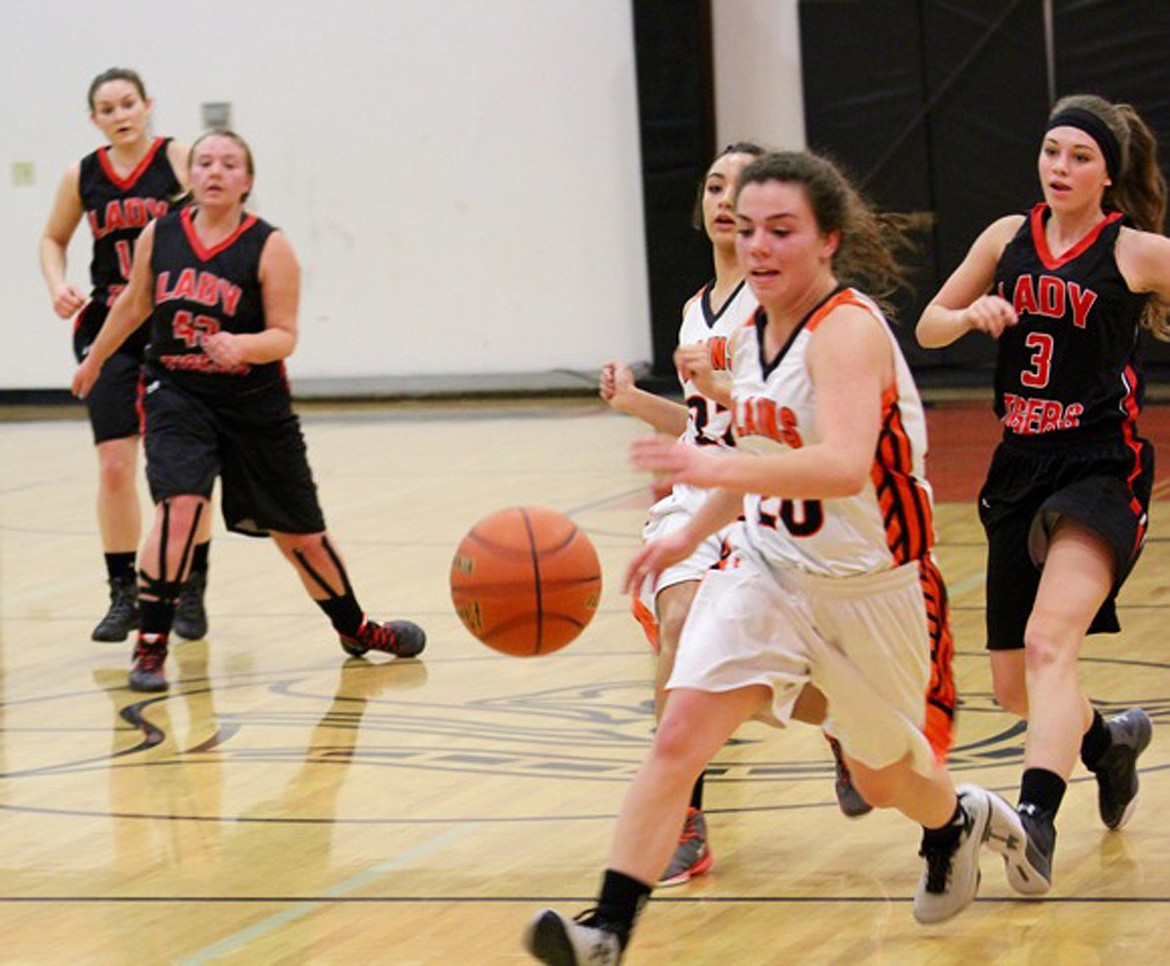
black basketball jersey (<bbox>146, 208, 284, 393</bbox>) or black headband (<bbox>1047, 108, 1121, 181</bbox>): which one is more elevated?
black headband (<bbox>1047, 108, 1121, 181</bbox>)

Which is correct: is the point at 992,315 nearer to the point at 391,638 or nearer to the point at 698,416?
the point at 698,416

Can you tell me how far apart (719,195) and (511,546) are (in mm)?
924

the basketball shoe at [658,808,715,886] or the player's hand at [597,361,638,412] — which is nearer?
the basketball shoe at [658,808,715,886]

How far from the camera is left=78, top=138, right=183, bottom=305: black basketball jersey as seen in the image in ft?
25.2

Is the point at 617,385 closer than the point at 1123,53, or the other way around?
the point at 617,385

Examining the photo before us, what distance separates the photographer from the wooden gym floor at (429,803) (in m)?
4.18

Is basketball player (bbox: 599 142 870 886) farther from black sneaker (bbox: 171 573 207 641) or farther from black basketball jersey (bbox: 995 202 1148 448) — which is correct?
black sneaker (bbox: 171 573 207 641)

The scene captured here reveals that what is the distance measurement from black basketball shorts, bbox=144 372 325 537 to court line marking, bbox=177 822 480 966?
209 cm

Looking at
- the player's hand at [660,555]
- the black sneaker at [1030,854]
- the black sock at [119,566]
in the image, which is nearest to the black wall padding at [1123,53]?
the black sock at [119,566]

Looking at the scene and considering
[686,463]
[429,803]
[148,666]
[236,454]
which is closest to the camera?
[686,463]

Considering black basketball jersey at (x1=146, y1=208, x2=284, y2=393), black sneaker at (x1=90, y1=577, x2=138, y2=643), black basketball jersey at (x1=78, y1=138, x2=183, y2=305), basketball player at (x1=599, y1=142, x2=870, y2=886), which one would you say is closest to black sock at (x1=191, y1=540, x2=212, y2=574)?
black sneaker at (x1=90, y1=577, x2=138, y2=643)

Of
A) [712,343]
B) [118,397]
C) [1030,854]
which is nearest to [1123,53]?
[118,397]

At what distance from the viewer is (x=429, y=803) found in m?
5.29

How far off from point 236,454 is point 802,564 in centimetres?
341
